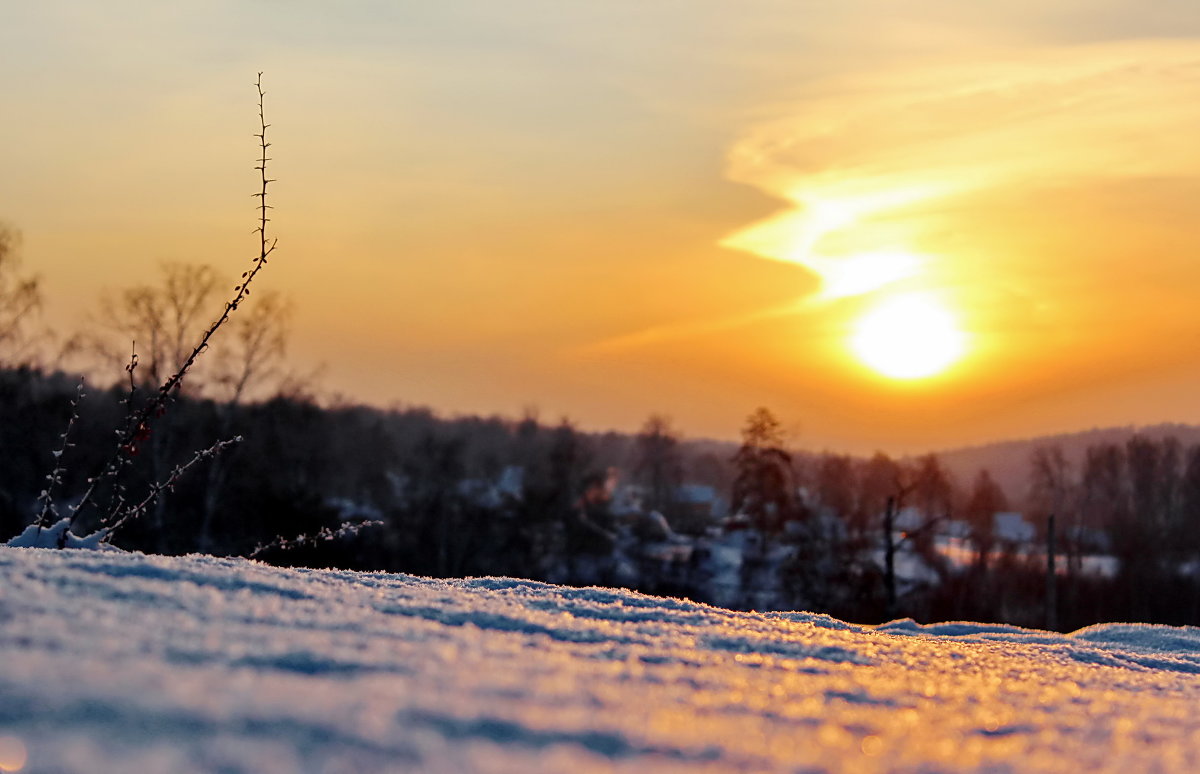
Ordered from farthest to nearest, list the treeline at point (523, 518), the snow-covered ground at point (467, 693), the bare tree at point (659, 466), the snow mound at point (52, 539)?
the bare tree at point (659, 466), the treeline at point (523, 518), the snow mound at point (52, 539), the snow-covered ground at point (467, 693)

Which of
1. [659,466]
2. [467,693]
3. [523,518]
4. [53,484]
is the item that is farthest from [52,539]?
[659,466]

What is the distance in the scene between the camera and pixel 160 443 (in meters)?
32.1

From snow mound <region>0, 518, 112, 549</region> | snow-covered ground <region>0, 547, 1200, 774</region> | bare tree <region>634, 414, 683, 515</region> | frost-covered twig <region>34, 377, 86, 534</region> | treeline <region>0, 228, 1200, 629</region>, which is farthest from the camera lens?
bare tree <region>634, 414, 683, 515</region>

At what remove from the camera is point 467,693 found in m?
1.31

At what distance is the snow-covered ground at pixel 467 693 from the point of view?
0.98m

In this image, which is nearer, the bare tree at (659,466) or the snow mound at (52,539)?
the snow mound at (52,539)

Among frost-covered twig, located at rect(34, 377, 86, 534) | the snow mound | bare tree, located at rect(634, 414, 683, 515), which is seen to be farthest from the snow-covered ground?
bare tree, located at rect(634, 414, 683, 515)

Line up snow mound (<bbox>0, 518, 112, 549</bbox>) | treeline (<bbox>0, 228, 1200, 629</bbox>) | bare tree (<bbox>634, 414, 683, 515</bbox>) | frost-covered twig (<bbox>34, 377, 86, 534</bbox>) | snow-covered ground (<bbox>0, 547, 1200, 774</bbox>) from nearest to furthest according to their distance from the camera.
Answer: snow-covered ground (<bbox>0, 547, 1200, 774</bbox>) → snow mound (<bbox>0, 518, 112, 549</bbox>) → frost-covered twig (<bbox>34, 377, 86, 534</bbox>) → treeline (<bbox>0, 228, 1200, 629</bbox>) → bare tree (<bbox>634, 414, 683, 515</bbox>)

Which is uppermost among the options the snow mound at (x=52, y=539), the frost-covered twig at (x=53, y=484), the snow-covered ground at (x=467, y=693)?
the frost-covered twig at (x=53, y=484)

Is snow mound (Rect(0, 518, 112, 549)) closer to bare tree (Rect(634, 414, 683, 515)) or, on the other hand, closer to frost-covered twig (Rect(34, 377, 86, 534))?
frost-covered twig (Rect(34, 377, 86, 534))

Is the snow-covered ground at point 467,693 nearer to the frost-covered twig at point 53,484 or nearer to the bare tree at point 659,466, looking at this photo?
the frost-covered twig at point 53,484

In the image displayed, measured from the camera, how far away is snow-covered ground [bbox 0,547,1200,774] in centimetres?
98

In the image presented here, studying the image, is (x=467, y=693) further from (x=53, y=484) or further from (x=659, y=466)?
(x=659, y=466)

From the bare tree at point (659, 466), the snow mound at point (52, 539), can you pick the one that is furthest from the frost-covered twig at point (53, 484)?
the bare tree at point (659, 466)
